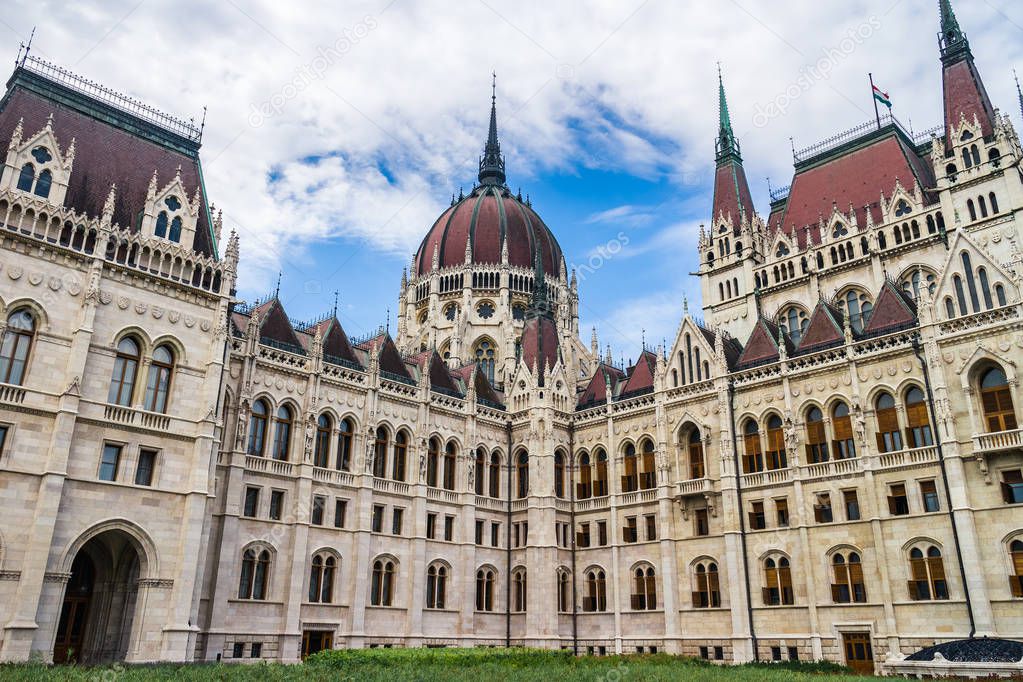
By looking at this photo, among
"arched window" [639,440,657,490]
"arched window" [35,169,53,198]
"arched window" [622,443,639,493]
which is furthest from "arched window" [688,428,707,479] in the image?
"arched window" [35,169,53,198]

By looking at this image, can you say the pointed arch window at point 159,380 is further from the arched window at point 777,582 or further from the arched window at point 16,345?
the arched window at point 777,582

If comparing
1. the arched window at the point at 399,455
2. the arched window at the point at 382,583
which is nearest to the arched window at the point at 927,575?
the arched window at the point at 382,583

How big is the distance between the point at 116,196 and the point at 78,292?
476 centimetres

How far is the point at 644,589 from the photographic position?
39844mm

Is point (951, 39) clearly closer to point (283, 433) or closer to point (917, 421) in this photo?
point (917, 421)

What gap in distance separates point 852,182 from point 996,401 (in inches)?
796

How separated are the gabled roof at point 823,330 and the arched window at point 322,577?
2437 cm

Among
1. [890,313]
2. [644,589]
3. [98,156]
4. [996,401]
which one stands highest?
[98,156]

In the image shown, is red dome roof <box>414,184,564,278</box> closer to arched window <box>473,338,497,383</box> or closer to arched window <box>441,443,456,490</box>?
arched window <box>473,338,497,383</box>

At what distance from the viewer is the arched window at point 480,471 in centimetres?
4375

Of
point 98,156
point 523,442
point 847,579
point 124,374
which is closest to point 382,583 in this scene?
point 523,442

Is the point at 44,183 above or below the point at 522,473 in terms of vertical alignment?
above

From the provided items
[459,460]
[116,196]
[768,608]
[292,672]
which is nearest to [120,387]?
[116,196]

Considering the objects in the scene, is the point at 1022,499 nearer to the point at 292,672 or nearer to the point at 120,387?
the point at 292,672
